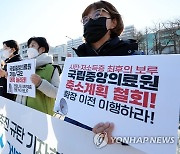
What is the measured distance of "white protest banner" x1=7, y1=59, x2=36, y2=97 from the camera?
232cm

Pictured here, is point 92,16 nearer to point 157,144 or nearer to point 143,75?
point 143,75

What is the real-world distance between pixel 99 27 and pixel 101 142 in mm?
799

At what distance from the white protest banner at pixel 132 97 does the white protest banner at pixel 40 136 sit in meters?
0.12

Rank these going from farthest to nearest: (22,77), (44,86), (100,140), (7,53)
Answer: (7,53) → (22,77) → (44,86) → (100,140)

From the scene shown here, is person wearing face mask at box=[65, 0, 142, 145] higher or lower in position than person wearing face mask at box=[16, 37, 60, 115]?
higher

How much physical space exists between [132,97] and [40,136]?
2.90 ft

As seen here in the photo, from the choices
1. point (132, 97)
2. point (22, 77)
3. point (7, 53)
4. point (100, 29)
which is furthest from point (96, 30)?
point (7, 53)

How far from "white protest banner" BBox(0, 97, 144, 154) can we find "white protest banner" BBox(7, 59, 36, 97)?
0.16 m

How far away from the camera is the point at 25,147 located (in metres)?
1.87

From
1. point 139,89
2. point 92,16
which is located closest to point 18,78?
point 92,16

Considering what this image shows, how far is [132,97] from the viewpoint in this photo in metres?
1.09

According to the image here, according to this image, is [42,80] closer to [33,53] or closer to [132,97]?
[33,53]

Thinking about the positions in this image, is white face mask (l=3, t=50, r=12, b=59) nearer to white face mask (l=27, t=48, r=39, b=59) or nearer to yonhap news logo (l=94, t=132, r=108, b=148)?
white face mask (l=27, t=48, r=39, b=59)

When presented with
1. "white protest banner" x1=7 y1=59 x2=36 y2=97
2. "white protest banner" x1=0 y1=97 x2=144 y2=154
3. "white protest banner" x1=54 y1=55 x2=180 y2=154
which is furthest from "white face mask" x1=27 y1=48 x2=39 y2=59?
"white protest banner" x1=54 y1=55 x2=180 y2=154
